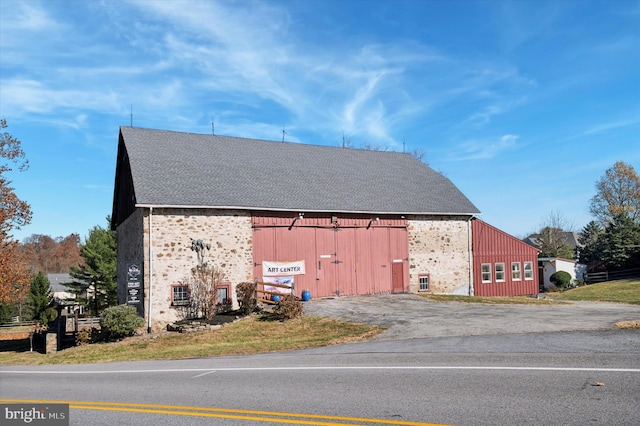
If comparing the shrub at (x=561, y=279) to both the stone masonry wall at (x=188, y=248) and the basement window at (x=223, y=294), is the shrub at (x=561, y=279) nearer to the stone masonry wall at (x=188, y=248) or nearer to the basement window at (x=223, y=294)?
the stone masonry wall at (x=188, y=248)

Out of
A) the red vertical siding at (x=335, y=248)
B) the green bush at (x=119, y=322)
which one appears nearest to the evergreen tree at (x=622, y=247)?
the red vertical siding at (x=335, y=248)

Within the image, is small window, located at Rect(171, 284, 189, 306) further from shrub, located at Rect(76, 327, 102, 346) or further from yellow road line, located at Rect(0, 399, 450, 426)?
yellow road line, located at Rect(0, 399, 450, 426)

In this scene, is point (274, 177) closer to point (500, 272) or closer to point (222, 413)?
point (500, 272)

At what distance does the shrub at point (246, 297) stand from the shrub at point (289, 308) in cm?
155

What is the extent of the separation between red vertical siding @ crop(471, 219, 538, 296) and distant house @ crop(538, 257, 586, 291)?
33.9 feet

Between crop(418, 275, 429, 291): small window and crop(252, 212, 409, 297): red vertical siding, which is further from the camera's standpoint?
crop(418, 275, 429, 291): small window

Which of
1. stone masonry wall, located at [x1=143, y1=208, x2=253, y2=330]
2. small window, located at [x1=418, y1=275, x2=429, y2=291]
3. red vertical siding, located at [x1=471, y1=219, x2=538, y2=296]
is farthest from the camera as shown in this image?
red vertical siding, located at [x1=471, y1=219, x2=538, y2=296]

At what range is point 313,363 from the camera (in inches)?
439

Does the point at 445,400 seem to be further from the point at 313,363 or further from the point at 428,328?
the point at 428,328

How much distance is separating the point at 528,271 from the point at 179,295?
21.7 m

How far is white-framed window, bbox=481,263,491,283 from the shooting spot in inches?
1190

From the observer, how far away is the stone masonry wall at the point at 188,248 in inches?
848

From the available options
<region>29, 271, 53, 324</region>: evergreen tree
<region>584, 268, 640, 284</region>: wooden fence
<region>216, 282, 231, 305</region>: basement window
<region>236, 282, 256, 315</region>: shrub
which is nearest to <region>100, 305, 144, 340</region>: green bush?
<region>216, 282, 231, 305</region>: basement window

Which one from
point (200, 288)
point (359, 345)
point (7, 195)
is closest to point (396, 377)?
point (359, 345)
